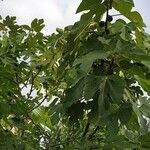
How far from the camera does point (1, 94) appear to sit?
3.42 meters

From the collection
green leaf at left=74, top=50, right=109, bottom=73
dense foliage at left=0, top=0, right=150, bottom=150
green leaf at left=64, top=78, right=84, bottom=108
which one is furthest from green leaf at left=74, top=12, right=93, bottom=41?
green leaf at left=74, top=50, right=109, bottom=73

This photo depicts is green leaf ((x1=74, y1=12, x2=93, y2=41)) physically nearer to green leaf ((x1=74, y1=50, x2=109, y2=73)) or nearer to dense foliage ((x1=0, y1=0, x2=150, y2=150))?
dense foliage ((x1=0, y1=0, x2=150, y2=150))

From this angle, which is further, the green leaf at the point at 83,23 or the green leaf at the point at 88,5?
the green leaf at the point at 83,23

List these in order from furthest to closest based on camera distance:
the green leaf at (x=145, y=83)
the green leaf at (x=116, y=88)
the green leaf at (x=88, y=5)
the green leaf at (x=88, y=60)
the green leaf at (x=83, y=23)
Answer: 1. the green leaf at (x=83, y=23)
2. the green leaf at (x=88, y=5)
3. the green leaf at (x=145, y=83)
4. the green leaf at (x=116, y=88)
5. the green leaf at (x=88, y=60)

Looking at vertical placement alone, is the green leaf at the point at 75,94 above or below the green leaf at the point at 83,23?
below

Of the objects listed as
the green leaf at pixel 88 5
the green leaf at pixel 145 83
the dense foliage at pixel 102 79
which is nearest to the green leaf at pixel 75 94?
the dense foliage at pixel 102 79

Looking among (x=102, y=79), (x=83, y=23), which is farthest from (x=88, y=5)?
(x=102, y=79)

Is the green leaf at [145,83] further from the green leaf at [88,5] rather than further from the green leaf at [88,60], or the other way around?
the green leaf at [88,5]

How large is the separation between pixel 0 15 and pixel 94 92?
2654mm

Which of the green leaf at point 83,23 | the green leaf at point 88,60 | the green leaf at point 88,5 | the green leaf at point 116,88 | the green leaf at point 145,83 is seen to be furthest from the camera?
the green leaf at point 83,23

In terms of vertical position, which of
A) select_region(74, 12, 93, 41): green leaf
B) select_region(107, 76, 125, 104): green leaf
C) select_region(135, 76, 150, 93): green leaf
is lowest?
select_region(107, 76, 125, 104): green leaf

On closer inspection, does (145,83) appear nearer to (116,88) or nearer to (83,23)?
(116,88)

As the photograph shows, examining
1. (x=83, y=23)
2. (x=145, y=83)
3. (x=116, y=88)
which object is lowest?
(x=116, y=88)

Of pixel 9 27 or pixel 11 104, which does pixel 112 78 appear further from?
pixel 9 27
